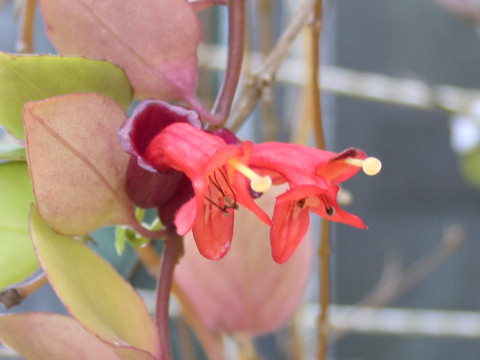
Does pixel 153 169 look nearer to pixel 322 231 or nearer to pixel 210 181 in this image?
pixel 210 181

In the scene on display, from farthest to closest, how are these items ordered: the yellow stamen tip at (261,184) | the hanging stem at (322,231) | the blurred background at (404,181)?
the blurred background at (404,181) < the hanging stem at (322,231) < the yellow stamen tip at (261,184)

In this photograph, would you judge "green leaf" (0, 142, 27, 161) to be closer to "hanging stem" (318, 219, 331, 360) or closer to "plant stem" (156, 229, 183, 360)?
"plant stem" (156, 229, 183, 360)

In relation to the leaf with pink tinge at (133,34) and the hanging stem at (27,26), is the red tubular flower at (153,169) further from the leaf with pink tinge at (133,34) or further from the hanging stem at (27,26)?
the hanging stem at (27,26)

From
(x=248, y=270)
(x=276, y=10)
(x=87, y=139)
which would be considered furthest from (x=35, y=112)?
(x=276, y=10)

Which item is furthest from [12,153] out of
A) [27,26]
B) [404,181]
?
[404,181]

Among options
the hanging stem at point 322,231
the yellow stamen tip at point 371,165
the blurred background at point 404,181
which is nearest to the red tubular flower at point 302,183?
the yellow stamen tip at point 371,165
